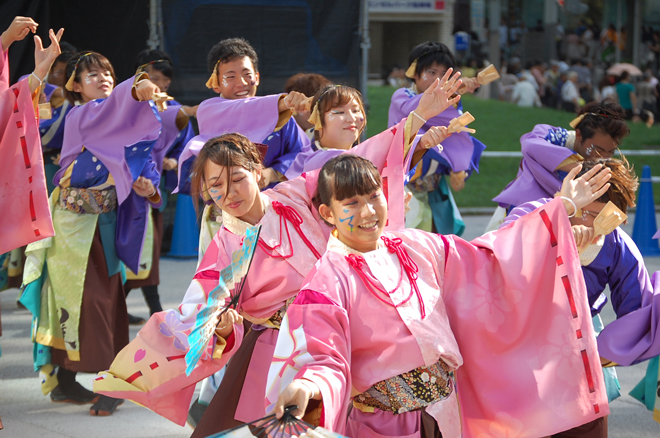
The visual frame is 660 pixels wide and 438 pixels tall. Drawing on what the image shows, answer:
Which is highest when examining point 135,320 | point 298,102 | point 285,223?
point 298,102

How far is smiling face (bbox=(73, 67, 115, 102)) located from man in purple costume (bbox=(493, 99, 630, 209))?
204 centimetres

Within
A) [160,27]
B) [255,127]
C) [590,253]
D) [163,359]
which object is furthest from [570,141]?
[160,27]

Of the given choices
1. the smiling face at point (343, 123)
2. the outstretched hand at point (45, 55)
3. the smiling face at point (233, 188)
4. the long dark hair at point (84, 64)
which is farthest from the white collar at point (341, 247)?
the long dark hair at point (84, 64)

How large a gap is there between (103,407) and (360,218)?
2179 mm

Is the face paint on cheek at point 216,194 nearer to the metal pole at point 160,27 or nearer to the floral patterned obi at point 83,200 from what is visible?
the floral patterned obi at point 83,200

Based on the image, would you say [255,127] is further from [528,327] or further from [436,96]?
[528,327]

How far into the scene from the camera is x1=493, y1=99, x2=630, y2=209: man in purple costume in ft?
11.6

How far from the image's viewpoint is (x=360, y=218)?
2129mm

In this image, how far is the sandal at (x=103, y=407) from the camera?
146 inches

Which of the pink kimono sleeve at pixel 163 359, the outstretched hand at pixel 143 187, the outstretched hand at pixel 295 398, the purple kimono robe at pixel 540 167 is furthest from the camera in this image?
the outstretched hand at pixel 143 187

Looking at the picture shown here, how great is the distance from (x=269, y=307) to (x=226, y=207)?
36 centimetres

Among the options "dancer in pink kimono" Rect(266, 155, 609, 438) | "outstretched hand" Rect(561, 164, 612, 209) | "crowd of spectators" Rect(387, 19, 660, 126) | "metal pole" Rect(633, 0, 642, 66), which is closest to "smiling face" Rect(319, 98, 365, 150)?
"dancer in pink kimono" Rect(266, 155, 609, 438)

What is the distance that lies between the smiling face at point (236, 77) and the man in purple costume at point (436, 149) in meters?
1.02

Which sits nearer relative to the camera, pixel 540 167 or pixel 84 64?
pixel 540 167
